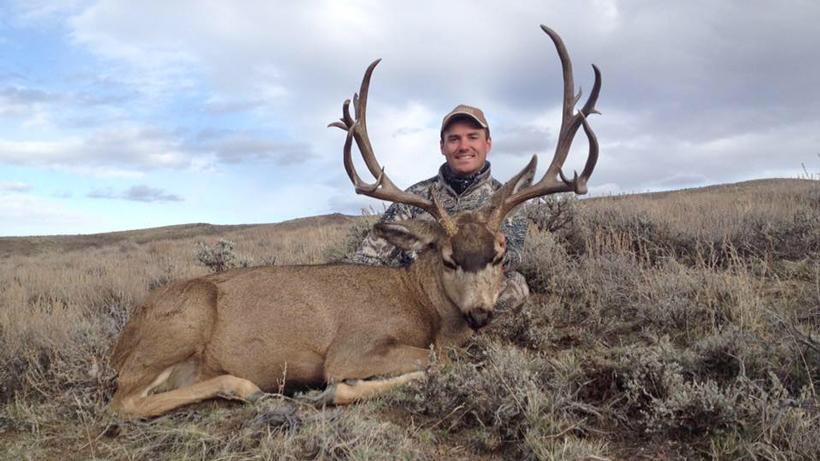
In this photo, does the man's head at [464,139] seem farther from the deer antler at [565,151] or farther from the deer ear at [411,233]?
the deer ear at [411,233]

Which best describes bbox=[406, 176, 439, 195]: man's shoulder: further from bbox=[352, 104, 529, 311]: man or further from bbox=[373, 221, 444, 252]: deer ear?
bbox=[373, 221, 444, 252]: deer ear

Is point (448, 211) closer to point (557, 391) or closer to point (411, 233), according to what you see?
point (411, 233)

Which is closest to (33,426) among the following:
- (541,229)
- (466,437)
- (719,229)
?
(466,437)

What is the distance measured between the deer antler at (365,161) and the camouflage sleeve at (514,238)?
1216 mm

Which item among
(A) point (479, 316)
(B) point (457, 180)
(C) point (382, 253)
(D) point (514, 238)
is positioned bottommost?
(A) point (479, 316)

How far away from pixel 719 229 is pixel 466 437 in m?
6.64

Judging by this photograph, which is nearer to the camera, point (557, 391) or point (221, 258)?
point (557, 391)

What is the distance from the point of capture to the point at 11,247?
2834 cm

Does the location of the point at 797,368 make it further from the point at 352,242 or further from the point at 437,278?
the point at 352,242

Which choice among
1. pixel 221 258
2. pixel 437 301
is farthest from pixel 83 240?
pixel 437 301

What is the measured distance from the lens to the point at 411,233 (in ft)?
19.1

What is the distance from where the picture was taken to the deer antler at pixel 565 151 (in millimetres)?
5574

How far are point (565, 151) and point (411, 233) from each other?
164 cm

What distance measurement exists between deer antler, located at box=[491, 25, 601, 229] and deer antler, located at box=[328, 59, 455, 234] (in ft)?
2.46
